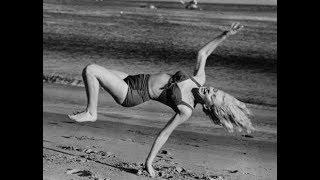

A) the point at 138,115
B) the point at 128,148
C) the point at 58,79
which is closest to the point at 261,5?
the point at 138,115

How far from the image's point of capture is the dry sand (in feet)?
14.2

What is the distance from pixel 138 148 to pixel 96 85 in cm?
90

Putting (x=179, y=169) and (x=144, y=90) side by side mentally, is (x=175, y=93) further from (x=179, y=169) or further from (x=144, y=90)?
(x=179, y=169)

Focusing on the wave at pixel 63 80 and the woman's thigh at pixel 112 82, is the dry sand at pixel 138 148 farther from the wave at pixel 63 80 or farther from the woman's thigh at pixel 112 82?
the woman's thigh at pixel 112 82

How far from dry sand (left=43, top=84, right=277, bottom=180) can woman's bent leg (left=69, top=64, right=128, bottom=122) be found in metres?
0.61

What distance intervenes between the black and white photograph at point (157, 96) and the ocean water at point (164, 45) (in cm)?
2

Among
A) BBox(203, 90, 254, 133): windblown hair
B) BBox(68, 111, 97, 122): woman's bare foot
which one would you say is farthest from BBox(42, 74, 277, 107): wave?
BBox(68, 111, 97, 122): woman's bare foot

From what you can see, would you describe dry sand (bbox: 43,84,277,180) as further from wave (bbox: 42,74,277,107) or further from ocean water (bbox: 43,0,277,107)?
ocean water (bbox: 43,0,277,107)

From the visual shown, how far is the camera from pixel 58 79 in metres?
6.41

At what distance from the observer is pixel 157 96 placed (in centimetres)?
421

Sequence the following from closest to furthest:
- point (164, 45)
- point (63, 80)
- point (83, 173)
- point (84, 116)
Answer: point (84, 116) < point (83, 173) < point (63, 80) < point (164, 45)

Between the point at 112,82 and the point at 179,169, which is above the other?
the point at 112,82

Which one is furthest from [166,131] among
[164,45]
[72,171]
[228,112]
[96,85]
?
[164,45]
